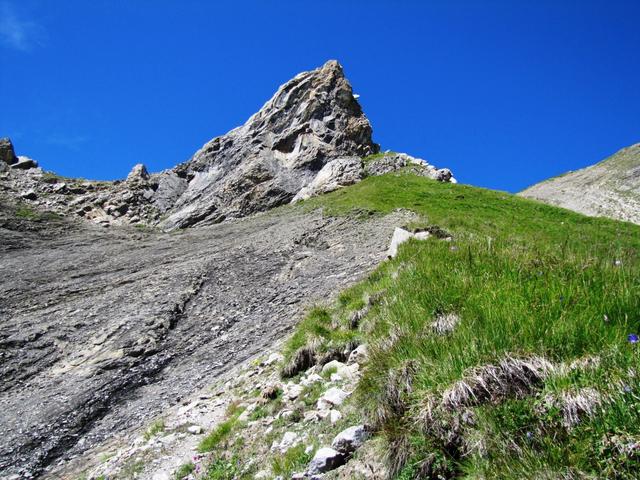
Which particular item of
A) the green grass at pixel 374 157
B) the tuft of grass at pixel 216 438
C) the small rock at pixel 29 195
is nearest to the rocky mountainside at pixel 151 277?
the small rock at pixel 29 195

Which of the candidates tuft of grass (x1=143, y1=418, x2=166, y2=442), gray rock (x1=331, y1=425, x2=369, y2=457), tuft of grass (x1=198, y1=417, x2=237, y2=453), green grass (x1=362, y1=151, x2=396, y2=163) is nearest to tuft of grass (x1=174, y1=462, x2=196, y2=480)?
tuft of grass (x1=198, y1=417, x2=237, y2=453)

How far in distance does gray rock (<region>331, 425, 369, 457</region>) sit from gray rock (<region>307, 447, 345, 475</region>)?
7cm

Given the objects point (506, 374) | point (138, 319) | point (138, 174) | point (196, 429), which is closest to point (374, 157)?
point (138, 174)

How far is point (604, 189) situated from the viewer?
71.0m

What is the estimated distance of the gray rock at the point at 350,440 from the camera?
16.4 ft

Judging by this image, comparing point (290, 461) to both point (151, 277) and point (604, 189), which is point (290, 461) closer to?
point (151, 277)

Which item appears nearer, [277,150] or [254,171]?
[254,171]

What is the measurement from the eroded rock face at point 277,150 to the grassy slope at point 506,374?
158 ft

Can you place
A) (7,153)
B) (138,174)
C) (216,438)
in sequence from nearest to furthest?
(216,438) < (7,153) < (138,174)

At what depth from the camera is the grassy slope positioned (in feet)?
10.9

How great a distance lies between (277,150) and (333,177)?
13.4 metres

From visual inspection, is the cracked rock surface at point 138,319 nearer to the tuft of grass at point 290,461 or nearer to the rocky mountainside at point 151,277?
the rocky mountainside at point 151,277

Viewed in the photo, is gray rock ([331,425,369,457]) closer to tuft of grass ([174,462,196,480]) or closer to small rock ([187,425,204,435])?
tuft of grass ([174,462,196,480])

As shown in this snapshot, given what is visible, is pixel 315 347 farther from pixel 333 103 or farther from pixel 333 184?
pixel 333 103
